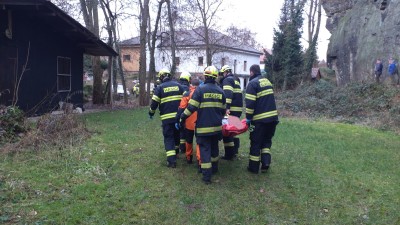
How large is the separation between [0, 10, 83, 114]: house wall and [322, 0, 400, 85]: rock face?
16975 mm

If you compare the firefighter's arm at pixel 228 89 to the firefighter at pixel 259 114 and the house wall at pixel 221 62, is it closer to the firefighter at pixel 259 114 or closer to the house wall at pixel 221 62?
the firefighter at pixel 259 114

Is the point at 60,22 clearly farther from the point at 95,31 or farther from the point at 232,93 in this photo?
the point at 232,93

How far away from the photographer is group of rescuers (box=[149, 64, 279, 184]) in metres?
6.31

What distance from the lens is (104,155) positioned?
7684 millimetres

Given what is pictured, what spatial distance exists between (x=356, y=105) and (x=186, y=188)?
48.3 ft

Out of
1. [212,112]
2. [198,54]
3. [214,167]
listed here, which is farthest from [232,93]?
[198,54]

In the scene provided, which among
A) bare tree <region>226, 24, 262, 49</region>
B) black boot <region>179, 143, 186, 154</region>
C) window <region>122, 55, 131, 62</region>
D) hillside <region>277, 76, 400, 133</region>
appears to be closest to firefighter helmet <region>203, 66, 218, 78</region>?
black boot <region>179, 143, 186, 154</region>

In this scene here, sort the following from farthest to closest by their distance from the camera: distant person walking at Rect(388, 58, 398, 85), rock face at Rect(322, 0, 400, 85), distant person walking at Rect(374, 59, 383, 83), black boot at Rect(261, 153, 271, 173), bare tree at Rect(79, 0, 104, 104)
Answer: bare tree at Rect(79, 0, 104, 104), rock face at Rect(322, 0, 400, 85), distant person walking at Rect(374, 59, 383, 83), distant person walking at Rect(388, 58, 398, 85), black boot at Rect(261, 153, 271, 173)

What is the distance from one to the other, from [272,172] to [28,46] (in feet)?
33.2

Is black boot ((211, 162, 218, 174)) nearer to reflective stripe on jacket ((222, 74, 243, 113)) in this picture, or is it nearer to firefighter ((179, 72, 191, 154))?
firefighter ((179, 72, 191, 154))

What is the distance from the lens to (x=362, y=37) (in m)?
24.3

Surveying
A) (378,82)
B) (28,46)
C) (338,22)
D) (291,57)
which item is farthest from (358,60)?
(28,46)

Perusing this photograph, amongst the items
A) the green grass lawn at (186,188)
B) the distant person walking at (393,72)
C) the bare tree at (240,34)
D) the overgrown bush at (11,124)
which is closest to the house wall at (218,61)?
the bare tree at (240,34)

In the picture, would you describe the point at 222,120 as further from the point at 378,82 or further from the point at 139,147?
the point at 378,82
